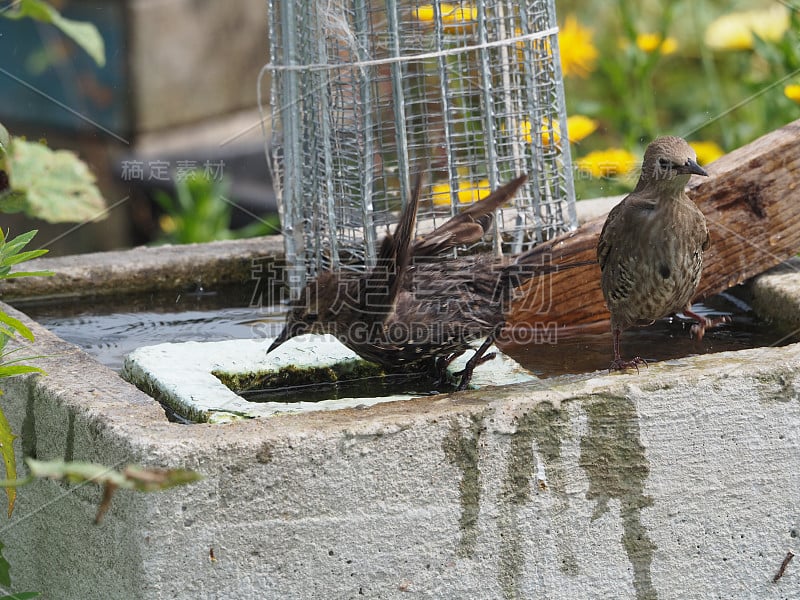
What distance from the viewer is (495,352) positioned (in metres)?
3.52

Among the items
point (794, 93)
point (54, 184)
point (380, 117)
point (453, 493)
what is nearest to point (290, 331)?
point (453, 493)

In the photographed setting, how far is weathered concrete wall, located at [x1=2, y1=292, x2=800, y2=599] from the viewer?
2.50 meters

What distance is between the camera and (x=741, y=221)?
13.0 ft

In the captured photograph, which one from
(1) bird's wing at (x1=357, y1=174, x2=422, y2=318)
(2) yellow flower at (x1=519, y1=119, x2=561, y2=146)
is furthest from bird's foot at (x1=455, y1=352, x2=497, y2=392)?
(2) yellow flower at (x1=519, y1=119, x2=561, y2=146)

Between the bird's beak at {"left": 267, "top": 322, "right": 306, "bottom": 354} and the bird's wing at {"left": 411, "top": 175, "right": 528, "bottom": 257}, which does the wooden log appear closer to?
the bird's wing at {"left": 411, "top": 175, "right": 528, "bottom": 257}

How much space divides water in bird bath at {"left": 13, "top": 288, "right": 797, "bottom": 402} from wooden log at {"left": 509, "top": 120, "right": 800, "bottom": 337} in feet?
0.63

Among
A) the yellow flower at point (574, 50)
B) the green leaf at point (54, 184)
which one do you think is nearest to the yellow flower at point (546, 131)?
the green leaf at point (54, 184)

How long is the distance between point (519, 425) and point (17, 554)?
5.13 feet

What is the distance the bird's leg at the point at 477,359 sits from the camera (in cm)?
333

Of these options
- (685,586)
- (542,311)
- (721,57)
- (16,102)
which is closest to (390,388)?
(542,311)

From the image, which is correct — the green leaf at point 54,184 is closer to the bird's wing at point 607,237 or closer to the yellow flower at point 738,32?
the bird's wing at point 607,237

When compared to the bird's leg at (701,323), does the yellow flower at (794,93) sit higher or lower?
higher

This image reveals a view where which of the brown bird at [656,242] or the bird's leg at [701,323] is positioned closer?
the brown bird at [656,242]

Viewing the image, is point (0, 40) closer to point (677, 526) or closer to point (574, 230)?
point (574, 230)
